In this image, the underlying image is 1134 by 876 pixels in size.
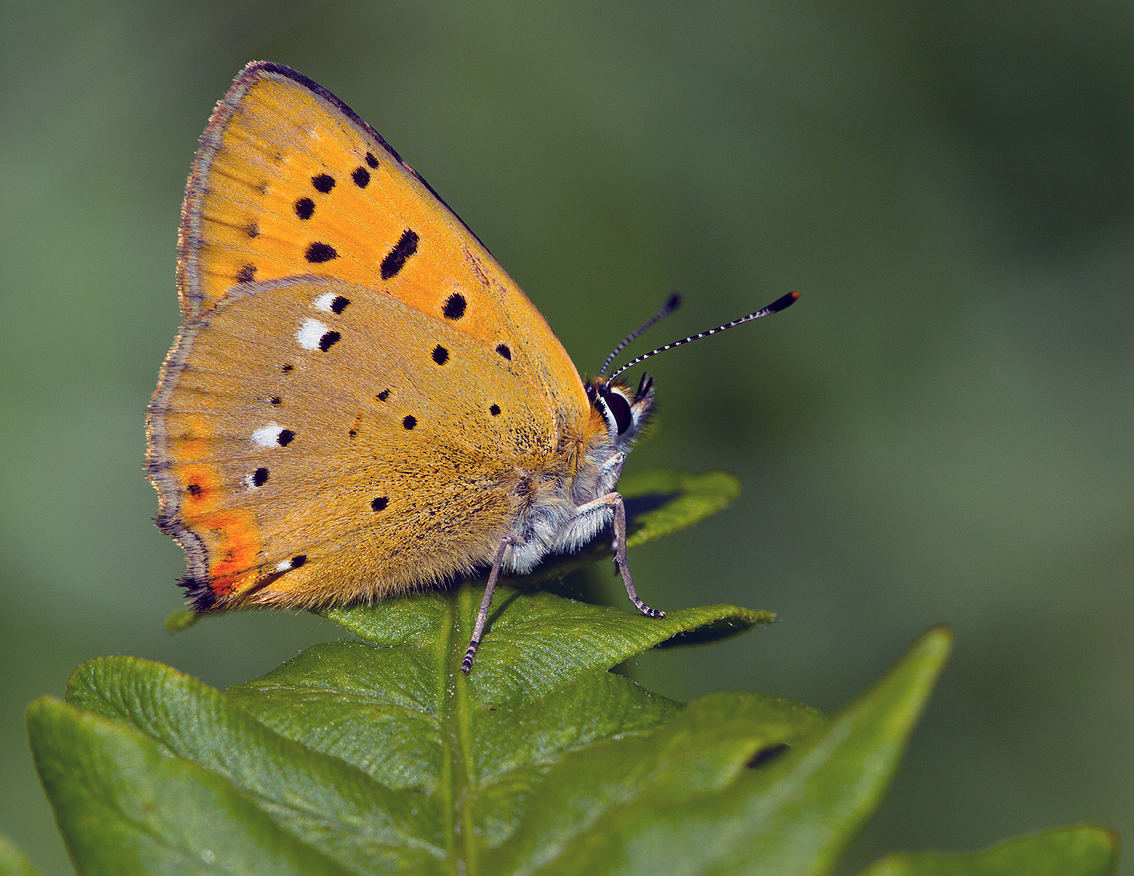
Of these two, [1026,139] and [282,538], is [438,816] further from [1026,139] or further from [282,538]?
[1026,139]

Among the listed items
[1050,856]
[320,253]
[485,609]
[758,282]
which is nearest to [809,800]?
[1050,856]

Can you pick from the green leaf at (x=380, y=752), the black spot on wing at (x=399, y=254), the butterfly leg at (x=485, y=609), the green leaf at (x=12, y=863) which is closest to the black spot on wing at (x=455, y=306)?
the black spot on wing at (x=399, y=254)

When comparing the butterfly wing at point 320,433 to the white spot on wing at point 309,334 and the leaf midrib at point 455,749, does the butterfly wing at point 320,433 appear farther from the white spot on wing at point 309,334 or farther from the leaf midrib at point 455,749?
the leaf midrib at point 455,749

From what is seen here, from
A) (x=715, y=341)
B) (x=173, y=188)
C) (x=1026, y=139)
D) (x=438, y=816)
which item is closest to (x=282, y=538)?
(x=438, y=816)

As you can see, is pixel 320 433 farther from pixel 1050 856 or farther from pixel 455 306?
pixel 1050 856

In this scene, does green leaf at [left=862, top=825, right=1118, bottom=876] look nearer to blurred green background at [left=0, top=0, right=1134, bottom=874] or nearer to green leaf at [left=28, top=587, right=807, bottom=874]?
green leaf at [left=28, top=587, right=807, bottom=874]
